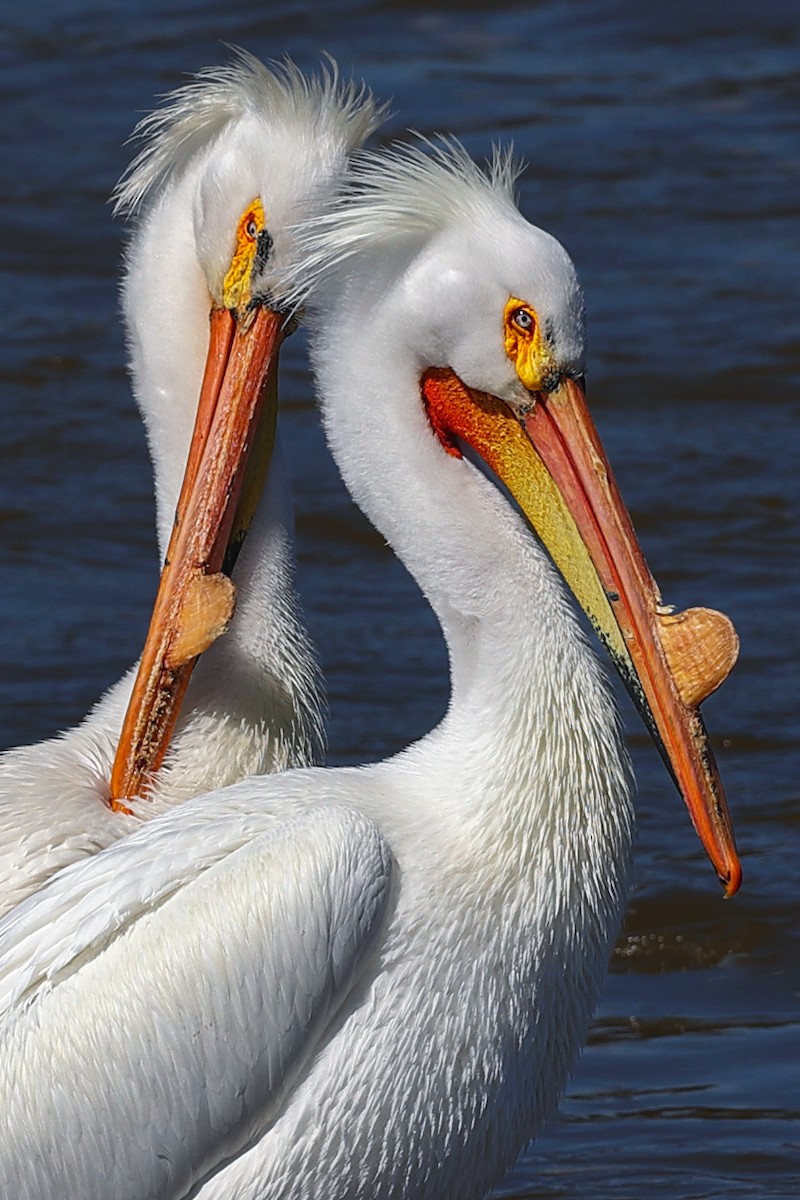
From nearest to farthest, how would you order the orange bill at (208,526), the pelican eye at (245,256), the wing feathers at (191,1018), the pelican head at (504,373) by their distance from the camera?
the wing feathers at (191,1018), the pelican head at (504,373), the orange bill at (208,526), the pelican eye at (245,256)

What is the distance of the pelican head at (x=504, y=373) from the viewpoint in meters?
4.05

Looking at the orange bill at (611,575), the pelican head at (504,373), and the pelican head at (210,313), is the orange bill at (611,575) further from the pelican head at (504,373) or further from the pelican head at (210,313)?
the pelican head at (210,313)

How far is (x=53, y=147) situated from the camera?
39.5 feet

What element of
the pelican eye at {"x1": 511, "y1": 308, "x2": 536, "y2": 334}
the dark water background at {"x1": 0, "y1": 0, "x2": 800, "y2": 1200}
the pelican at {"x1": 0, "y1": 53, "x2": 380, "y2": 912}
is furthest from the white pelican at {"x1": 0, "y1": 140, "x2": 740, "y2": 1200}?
the dark water background at {"x1": 0, "y1": 0, "x2": 800, "y2": 1200}

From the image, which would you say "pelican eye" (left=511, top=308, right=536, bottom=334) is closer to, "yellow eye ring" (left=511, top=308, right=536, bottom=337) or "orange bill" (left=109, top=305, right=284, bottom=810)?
"yellow eye ring" (left=511, top=308, right=536, bottom=337)

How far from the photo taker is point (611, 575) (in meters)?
4.12

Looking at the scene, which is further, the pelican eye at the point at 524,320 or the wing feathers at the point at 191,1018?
the pelican eye at the point at 524,320

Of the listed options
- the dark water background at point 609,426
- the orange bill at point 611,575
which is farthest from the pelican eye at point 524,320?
the dark water background at point 609,426

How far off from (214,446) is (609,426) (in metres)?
4.76

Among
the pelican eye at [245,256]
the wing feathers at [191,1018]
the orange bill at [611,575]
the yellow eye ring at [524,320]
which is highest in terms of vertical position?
the pelican eye at [245,256]

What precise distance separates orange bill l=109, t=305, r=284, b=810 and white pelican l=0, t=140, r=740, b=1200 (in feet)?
2.18

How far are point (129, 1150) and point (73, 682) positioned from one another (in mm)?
3683

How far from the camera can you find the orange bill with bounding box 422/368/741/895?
13.4 ft

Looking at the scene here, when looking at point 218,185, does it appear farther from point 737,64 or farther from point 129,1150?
point 737,64
